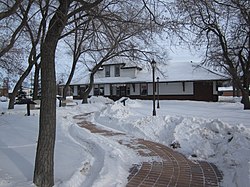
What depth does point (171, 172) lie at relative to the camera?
19.7 ft

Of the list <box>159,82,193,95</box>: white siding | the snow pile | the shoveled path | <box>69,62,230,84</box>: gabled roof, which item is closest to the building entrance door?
<box>69,62,230,84</box>: gabled roof

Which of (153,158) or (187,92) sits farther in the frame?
(187,92)

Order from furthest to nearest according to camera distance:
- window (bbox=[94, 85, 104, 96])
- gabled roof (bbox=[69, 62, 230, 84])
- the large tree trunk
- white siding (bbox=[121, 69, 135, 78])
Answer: window (bbox=[94, 85, 104, 96]) → white siding (bbox=[121, 69, 135, 78]) → gabled roof (bbox=[69, 62, 230, 84]) → the large tree trunk

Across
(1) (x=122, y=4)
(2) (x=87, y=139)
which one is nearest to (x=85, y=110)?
(2) (x=87, y=139)

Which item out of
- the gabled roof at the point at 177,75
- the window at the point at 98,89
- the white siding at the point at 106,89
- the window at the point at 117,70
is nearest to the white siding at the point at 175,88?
the gabled roof at the point at 177,75

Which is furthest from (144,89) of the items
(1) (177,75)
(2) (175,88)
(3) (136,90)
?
(1) (177,75)

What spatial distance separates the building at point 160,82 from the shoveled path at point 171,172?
81.2 feet

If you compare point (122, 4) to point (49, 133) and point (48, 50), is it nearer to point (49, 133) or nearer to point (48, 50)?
point (48, 50)

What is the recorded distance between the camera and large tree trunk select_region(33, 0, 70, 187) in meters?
4.96

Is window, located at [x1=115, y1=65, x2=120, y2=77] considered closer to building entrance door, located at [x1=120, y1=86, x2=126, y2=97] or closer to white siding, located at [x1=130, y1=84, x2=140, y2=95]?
building entrance door, located at [x1=120, y1=86, x2=126, y2=97]

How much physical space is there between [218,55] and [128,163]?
21.1 metres

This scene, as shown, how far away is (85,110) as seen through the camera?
2238cm

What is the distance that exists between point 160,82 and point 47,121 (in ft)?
103

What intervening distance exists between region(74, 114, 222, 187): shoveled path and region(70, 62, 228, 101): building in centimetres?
2476
